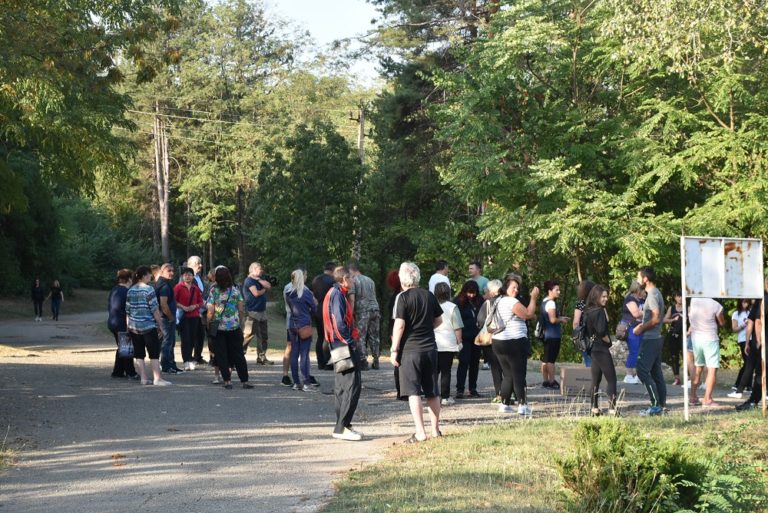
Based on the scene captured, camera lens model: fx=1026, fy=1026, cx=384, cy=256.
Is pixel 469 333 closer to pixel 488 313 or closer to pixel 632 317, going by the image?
pixel 488 313

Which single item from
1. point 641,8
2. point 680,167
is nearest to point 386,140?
point 680,167

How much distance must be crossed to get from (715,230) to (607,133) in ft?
15.5

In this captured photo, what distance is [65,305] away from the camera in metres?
55.6

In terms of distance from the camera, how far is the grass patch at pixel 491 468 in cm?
776

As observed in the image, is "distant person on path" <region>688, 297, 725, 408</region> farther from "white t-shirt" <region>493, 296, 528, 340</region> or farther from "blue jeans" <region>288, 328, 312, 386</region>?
"blue jeans" <region>288, 328, 312, 386</region>

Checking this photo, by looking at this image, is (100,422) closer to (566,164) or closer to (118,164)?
(118,164)

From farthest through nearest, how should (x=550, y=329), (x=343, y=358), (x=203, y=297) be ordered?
(x=203, y=297), (x=550, y=329), (x=343, y=358)

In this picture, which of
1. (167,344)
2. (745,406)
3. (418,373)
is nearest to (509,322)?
(418,373)

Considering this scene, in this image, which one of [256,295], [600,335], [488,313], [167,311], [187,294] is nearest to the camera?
[600,335]

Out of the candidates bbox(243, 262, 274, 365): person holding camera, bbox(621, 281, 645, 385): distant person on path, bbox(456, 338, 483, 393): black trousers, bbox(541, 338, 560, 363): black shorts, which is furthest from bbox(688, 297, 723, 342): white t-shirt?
bbox(243, 262, 274, 365): person holding camera

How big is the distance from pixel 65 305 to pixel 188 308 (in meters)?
39.5

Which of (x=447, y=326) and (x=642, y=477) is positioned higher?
(x=447, y=326)

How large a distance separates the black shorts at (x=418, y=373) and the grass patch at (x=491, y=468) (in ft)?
1.90

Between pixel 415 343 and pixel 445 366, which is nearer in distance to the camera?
pixel 415 343
